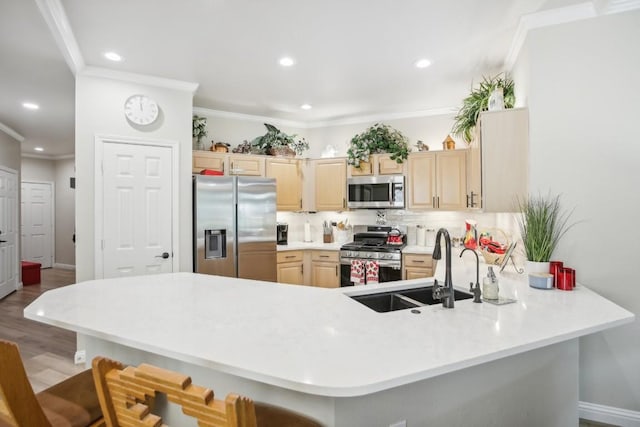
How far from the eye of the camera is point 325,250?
4496 mm

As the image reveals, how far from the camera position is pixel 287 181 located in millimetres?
4629

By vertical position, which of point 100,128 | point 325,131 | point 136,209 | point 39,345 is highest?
point 325,131

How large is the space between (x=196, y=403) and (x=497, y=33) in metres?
3.11

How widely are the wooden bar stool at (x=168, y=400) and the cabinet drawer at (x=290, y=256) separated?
3.30 m

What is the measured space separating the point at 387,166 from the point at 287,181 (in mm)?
1402

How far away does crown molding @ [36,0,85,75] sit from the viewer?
215 cm

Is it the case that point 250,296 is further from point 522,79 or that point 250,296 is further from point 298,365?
point 522,79

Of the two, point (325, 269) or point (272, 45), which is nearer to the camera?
point (272, 45)

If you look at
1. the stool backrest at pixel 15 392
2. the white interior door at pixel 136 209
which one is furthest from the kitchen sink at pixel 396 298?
the white interior door at pixel 136 209

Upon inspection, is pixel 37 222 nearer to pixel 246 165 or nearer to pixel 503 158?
pixel 246 165

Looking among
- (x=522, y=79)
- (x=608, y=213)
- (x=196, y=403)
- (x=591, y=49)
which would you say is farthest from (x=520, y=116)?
(x=196, y=403)

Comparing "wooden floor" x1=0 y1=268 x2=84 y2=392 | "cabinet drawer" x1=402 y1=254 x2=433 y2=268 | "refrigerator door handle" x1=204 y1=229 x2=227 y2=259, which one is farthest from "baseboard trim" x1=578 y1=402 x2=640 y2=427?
"wooden floor" x1=0 y1=268 x2=84 y2=392

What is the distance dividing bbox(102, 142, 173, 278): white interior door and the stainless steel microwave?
2338 millimetres

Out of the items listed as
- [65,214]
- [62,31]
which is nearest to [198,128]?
[62,31]
